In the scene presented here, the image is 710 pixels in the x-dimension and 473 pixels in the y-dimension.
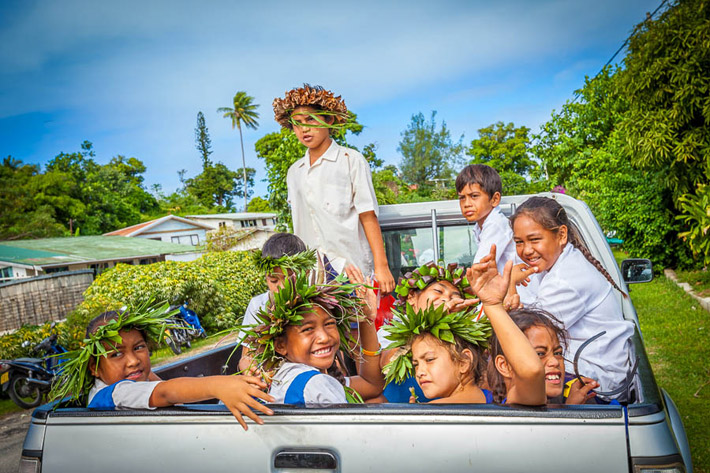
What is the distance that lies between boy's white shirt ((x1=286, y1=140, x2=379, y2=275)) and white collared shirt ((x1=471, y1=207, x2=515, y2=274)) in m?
0.72

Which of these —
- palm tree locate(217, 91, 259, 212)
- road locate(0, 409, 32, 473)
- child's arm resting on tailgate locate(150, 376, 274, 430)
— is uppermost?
palm tree locate(217, 91, 259, 212)

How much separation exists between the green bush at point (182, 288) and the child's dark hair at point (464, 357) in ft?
29.0

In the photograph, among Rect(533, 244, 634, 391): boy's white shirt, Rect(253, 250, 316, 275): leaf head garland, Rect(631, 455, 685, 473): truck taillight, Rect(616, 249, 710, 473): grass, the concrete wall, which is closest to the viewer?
Rect(631, 455, 685, 473): truck taillight

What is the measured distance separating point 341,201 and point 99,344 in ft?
5.64

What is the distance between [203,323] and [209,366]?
1013 cm

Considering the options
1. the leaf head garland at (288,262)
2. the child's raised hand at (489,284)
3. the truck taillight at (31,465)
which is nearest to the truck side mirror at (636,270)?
the leaf head garland at (288,262)

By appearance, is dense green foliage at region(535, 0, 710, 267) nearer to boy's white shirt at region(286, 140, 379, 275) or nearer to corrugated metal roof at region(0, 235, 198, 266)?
boy's white shirt at region(286, 140, 379, 275)

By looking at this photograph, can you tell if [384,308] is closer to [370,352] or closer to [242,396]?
[370,352]

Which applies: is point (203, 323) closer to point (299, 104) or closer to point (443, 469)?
point (299, 104)

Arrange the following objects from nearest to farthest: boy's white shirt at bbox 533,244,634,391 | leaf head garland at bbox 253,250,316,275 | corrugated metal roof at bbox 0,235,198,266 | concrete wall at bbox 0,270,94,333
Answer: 1. boy's white shirt at bbox 533,244,634,391
2. leaf head garland at bbox 253,250,316,275
3. concrete wall at bbox 0,270,94,333
4. corrugated metal roof at bbox 0,235,198,266

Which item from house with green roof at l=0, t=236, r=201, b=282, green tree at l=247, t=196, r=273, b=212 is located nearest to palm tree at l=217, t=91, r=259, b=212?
green tree at l=247, t=196, r=273, b=212

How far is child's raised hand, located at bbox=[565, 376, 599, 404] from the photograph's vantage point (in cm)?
208

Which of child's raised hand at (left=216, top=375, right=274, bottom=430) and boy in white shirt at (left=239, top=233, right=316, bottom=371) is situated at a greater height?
boy in white shirt at (left=239, top=233, right=316, bottom=371)

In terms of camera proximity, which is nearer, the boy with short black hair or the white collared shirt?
the white collared shirt
